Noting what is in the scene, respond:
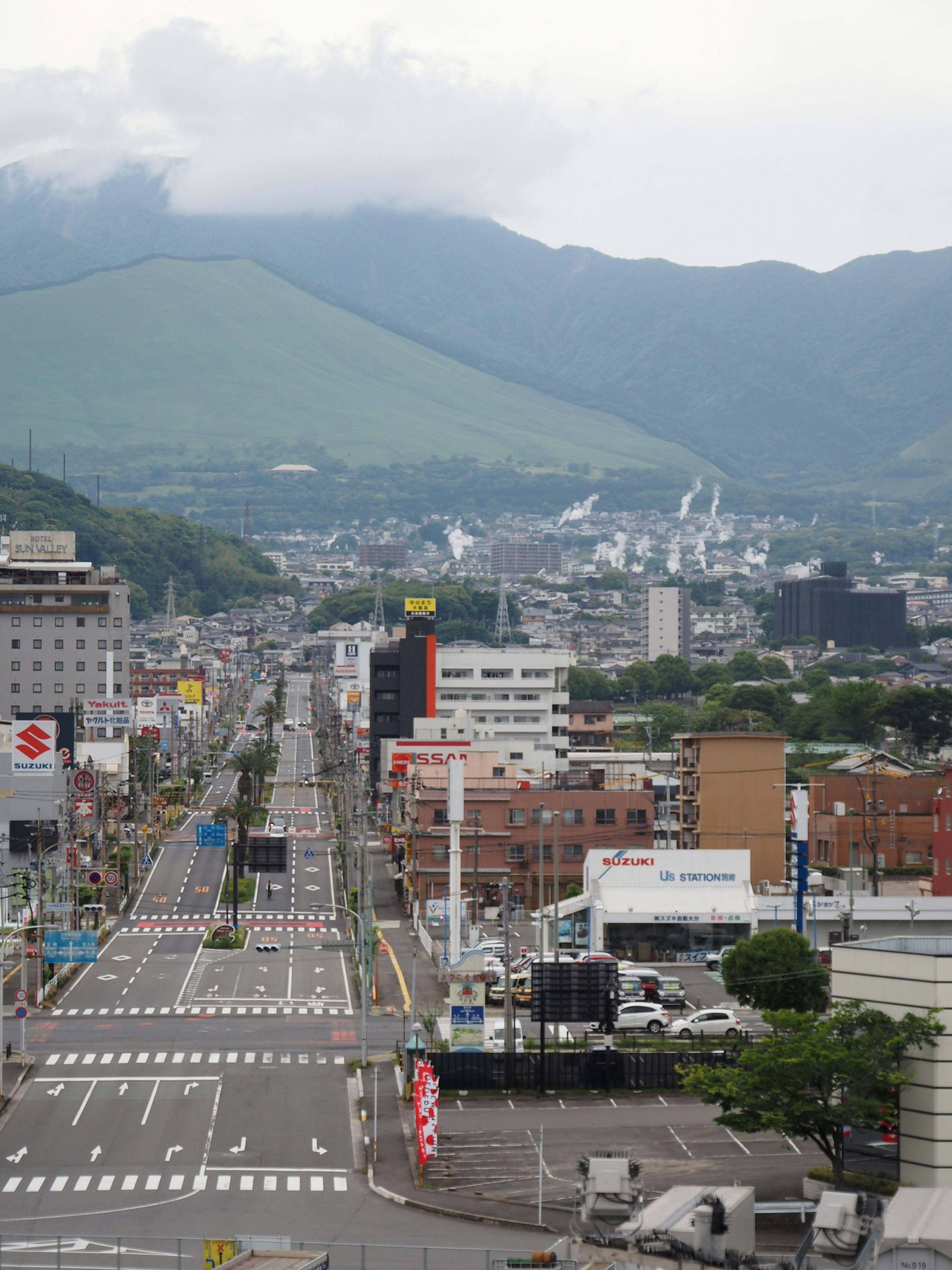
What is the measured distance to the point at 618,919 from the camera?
72562 millimetres

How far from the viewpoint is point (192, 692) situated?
180125mm

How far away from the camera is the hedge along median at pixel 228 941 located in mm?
73438

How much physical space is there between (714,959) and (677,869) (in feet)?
15.9

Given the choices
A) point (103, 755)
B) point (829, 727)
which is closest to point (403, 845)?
point (103, 755)

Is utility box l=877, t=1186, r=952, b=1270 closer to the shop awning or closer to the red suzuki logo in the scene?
the shop awning

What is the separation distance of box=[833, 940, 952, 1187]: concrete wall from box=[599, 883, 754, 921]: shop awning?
1447 inches

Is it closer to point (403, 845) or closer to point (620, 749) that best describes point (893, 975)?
point (403, 845)

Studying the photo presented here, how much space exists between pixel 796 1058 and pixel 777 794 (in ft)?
173

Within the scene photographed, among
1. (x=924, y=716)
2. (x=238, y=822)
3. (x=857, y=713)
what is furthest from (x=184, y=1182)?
(x=857, y=713)

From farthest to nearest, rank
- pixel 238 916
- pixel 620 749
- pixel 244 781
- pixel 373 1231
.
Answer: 1. pixel 620 749
2. pixel 244 781
3. pixel 238 916
4. pixel 373 1231

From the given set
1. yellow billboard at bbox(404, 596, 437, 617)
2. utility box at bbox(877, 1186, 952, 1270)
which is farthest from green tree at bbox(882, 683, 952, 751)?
utility box at bbox(877, 1186, 952, 1270)

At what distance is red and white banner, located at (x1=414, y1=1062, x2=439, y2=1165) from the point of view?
37844 millimetres

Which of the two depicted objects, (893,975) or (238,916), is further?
(238,916)

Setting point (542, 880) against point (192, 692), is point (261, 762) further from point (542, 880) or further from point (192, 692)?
point (192, 692)
